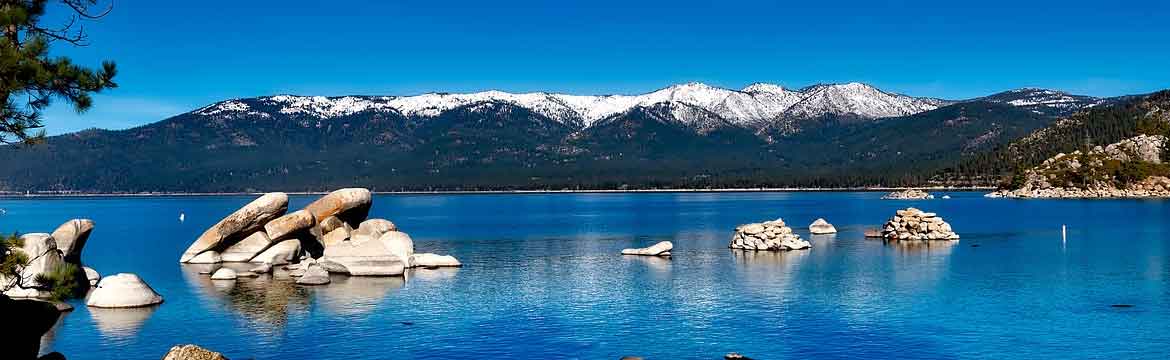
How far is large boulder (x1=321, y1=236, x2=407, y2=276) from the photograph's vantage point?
65062 mm

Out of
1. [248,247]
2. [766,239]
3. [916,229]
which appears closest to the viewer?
[248,247]

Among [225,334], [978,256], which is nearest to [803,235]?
[978,256]

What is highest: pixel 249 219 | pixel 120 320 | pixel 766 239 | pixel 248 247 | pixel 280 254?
pixel 249 219

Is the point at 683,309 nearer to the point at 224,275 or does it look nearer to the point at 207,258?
the point at 224,275

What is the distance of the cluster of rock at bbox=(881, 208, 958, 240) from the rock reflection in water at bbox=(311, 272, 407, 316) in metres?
59.3

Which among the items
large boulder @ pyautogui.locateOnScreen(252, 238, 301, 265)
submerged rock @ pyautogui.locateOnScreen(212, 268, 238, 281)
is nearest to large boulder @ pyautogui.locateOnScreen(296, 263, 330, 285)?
submerged rock @ pyautogui.locateOnScreen(212, 268, 238, 281)

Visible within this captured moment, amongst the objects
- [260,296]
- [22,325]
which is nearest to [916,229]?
[260,296]

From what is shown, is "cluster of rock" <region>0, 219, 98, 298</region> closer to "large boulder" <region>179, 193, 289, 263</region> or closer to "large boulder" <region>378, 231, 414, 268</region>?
"large boulder" <region>179, 193, 289, 263</region>

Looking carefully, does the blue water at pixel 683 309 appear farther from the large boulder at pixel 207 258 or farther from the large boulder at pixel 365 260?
the large boulder at pixel 207 258

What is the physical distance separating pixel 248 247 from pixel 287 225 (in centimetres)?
370

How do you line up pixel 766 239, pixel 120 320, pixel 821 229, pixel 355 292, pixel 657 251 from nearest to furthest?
pixel 120 320 < pixel 355 292 < pixel 657 251 < pixel 766 239 < pixel 821 229

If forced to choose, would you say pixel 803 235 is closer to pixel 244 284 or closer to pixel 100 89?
pixel 244 284

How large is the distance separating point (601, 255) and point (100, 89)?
66739 millimetres

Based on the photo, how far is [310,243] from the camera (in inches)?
3027
